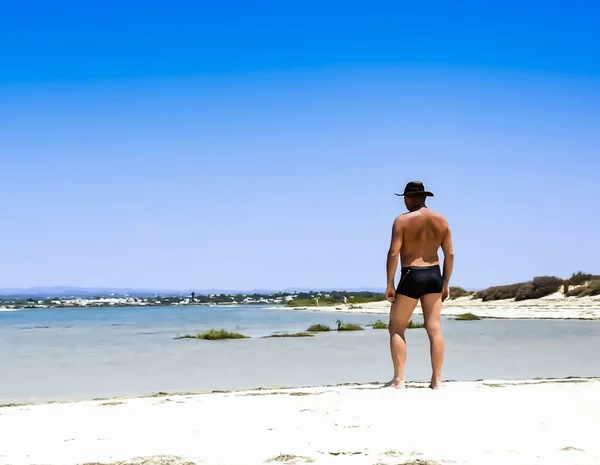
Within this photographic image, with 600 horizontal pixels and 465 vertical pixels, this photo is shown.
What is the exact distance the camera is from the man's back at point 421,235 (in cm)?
772

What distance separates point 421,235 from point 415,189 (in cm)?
53

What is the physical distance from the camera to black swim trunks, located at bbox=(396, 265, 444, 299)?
7691mm

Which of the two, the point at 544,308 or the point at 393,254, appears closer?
the point at 393,254

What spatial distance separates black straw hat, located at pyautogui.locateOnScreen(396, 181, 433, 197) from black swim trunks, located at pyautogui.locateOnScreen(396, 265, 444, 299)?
0.80 meters

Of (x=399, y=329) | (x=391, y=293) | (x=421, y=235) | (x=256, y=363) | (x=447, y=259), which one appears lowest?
(x=256, y=363)

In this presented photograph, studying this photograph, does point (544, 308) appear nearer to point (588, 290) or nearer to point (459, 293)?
point (588, 290)

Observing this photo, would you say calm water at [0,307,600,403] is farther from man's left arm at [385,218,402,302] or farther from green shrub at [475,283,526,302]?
green shrub at [475,283,526,302]

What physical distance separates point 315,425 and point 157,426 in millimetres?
1282

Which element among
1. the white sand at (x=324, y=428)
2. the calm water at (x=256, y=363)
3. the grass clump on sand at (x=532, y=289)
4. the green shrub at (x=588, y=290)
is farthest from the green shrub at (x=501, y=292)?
the white sand at (x=324, y=428)

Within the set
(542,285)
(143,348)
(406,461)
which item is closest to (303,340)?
(143,348)

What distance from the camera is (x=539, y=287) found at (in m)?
43.6

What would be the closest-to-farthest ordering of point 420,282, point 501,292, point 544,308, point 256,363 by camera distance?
point 420,282 → point 256,363 → point 544,308 → point 501,292

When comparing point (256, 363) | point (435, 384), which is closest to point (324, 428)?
point (435, 384)

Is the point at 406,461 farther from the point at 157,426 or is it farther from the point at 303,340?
the point at 303,340
